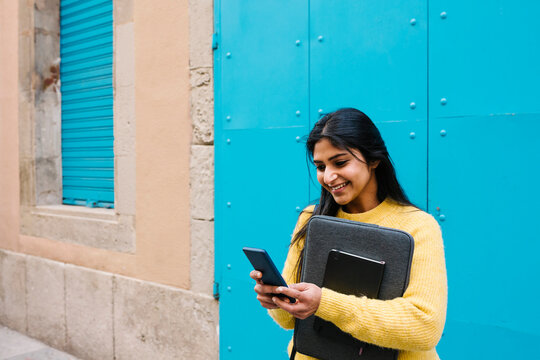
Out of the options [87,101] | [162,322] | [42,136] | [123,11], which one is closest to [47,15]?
[87,101]

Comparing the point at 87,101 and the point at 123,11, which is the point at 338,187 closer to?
the point at 123,11

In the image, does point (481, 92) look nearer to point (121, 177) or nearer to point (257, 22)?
point (257, 22)

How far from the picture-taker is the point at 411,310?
124 centimetres

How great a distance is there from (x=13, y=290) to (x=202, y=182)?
10.6 feet

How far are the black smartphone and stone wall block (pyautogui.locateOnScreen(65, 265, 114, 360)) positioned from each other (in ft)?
10.5

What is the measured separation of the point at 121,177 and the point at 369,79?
8.22 feet

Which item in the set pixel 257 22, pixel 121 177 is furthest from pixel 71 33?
pixel 257 22

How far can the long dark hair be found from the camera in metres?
1.43

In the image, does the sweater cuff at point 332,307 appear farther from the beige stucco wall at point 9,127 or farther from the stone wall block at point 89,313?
the beige stucco wall at point 9,127

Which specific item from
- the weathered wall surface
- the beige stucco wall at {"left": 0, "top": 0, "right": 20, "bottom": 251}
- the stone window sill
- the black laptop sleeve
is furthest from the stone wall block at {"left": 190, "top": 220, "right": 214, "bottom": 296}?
the beige stucco wall at {"left": 0, "top": 0, "right": 20, "bottom": 251}

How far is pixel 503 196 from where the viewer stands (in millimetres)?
2074

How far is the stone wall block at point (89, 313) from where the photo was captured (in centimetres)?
421

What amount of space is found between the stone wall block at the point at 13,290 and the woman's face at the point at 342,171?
4672mm

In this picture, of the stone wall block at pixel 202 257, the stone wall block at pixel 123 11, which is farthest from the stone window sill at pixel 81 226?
the stone wall block at pixel 123 11
